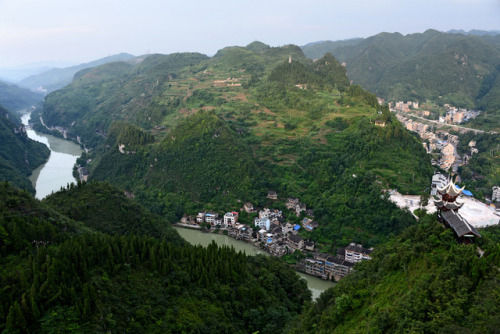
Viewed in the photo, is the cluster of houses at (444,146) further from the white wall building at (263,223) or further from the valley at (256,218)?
the white wall building at (263,223)

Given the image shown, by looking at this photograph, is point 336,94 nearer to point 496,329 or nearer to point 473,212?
point 473,212

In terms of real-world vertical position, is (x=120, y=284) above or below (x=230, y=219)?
above

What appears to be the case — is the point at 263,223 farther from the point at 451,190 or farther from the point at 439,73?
the point at 439,73

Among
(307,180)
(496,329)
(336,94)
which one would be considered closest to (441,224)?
(496,329)

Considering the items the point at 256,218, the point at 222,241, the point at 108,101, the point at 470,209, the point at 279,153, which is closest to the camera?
the point at 470,209

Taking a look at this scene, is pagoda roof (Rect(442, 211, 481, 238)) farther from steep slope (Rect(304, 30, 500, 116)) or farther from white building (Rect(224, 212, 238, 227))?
steep slope (Rect(304, 30, 500, 116))

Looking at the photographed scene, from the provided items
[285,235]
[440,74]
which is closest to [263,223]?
[285,235]
